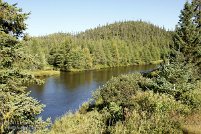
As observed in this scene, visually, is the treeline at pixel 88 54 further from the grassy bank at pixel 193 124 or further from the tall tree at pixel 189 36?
the grassy bank at pixel 193 124

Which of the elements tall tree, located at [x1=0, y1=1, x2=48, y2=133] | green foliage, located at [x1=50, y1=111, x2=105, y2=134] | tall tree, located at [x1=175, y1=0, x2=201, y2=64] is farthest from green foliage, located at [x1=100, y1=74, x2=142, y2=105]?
tall tree, located at [x1=175, y1=0, x2=201, y2=64]

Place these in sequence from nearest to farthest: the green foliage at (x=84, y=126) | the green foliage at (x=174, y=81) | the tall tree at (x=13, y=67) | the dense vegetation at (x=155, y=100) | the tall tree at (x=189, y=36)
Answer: the dense vegetation at (x=155, y=100), the green foliage at (x=84, y=126), the tall tree at (x=13, y=67), the green foliage at (x=174, y=81), the tall tree at (x=189, y=36)

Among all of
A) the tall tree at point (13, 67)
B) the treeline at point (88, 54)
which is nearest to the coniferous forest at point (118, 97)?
the tall tree at point (13, 67)

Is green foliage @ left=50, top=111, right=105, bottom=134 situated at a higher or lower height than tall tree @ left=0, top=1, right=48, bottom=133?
lower

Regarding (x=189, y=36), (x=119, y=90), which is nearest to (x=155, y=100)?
(x=119, y=90)

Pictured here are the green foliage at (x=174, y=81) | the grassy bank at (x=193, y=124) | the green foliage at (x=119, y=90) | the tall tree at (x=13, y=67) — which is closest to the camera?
the grassy bank at (x=193, y=124)

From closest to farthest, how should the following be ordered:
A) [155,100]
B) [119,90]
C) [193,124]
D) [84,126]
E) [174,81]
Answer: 1. [193,124]
2. [155,100]
3. [84,126]
4. [174,81]
5. [119,90]

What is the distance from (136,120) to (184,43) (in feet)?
102

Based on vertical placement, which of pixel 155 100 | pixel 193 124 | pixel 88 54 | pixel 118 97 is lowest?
pixel 118 97

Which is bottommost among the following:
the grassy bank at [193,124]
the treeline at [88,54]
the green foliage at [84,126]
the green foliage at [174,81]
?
the green foliage at [84,126]

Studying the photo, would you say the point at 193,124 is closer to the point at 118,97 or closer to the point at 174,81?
the point at 174,81

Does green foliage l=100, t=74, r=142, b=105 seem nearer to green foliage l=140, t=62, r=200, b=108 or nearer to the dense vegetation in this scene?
the dense vegetation

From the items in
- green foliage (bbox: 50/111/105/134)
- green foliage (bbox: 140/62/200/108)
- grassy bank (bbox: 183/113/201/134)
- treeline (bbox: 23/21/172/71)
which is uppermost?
treeline (bbox: 23/21/172/71)

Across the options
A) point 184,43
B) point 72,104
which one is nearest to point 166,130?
point 184,43
